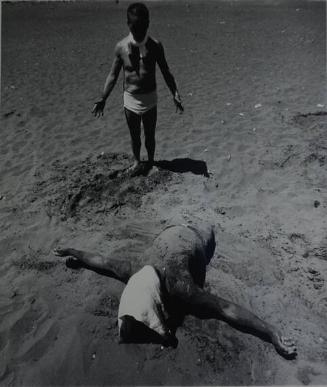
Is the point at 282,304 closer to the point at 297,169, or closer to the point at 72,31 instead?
the point at 297,169

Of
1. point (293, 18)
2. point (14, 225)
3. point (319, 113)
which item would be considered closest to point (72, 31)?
point (293, 18)

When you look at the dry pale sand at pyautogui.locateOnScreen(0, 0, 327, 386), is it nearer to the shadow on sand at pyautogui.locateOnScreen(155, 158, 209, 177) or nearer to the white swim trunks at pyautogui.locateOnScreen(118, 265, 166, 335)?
the shadow on sand at pyautogui.locateOnScreen(155, 158, 209, 177)

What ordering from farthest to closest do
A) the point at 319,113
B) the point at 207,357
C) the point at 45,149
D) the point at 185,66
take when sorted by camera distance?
the point at 185,66, the point at 319,113, the point at 45,149, the point at 207,357

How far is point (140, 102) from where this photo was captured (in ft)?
13.7

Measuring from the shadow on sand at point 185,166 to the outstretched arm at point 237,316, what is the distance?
2159 millimetres

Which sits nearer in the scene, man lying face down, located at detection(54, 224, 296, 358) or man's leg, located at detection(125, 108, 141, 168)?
man lying face down, located at detection(54, 224, 296, 358)

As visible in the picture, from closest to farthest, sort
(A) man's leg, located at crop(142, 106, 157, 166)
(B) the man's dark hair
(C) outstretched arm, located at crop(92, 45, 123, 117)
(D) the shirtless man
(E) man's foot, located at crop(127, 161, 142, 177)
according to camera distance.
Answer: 1. (B) the man's dark hair
2. (D) the shirtless man
3. (C) outstretched arm, located at crop(92, 45, 123, 117)
4. (A) man's leg, located at crop(142, 106, 157, 166)
5. (E) man's foot, located at crop(127, 161, 142, 177)

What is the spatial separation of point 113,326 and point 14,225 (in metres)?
1.87

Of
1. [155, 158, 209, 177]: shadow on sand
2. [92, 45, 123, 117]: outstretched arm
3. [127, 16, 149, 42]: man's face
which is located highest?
[127, 16, 149, 42]: man's face

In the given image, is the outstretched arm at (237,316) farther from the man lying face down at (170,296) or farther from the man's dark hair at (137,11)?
the man's dark hair at (137,11)

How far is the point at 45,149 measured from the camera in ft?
18.4

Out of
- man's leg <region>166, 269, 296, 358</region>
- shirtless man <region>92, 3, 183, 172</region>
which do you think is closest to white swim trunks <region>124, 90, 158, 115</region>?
shirtless man <region>92, 3, 183, 172</region>

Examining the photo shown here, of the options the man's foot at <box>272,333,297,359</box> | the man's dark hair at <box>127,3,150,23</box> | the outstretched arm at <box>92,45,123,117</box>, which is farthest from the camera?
the outstretched arm at <box>92,45,123,117</box>

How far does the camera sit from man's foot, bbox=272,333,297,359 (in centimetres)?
268
